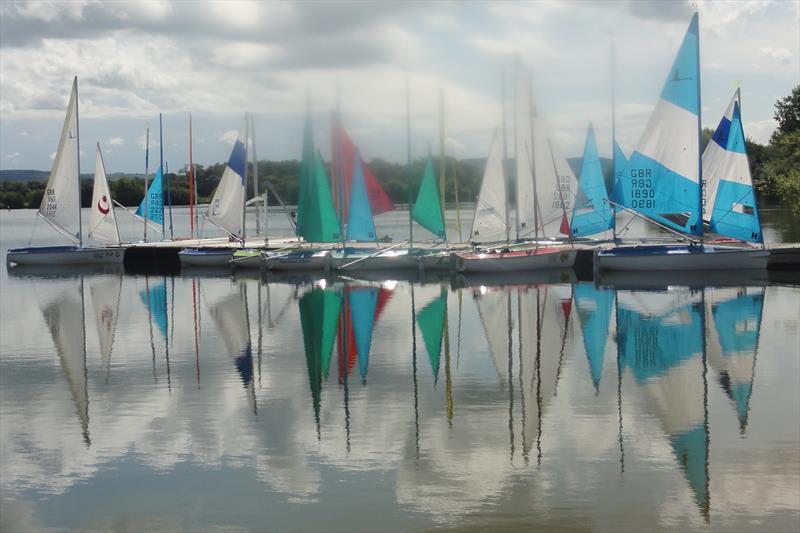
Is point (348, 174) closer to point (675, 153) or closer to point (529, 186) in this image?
point (529, 186)

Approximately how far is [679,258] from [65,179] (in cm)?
2956

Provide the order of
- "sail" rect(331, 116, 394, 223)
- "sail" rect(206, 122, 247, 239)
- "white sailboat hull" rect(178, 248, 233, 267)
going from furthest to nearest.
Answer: "sail" rect(206, 122, 247, 239) → "white sailboat hull" rect(178, 248, 233, 267) → "sail" rect(331, 116, 394, 223)

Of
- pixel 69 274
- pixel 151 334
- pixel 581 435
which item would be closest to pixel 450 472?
pixel 581 435

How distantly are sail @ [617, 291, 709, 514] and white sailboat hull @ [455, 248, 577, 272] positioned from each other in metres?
6.86

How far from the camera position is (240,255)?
43.7 metres

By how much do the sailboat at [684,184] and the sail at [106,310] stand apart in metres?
17.3

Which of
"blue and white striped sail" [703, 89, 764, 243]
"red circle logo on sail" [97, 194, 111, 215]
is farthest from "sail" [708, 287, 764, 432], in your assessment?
"red circle logo on sail" [97, 194, 111, 215]

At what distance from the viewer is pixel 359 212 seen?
138 feet

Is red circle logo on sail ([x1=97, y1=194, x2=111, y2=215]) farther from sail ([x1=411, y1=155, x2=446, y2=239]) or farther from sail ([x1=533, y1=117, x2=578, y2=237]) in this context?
sail ([x1=533, y1=117, x2=578, y2=237])

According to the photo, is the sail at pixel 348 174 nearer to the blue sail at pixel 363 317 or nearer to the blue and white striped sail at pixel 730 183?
the blue sail at pixel 363 317

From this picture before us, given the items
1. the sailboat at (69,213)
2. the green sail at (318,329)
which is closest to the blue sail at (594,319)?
the green sail at (318,329)

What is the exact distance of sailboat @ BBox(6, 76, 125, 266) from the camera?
48.5 m

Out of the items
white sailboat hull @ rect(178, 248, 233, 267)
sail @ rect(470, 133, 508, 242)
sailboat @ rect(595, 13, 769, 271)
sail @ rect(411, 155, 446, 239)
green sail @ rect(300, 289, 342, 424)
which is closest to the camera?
→ green sail @ rect(300, 289, 342, 424)

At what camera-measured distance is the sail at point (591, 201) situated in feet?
139
